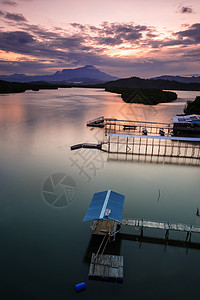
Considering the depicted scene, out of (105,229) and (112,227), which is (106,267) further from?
(112,227)

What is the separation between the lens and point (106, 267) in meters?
16.1

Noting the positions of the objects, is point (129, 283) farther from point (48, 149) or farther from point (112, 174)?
point (48, 149)

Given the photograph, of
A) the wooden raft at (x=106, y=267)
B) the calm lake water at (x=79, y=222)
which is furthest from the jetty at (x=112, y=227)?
the calm lake water at (x=79, y=222)

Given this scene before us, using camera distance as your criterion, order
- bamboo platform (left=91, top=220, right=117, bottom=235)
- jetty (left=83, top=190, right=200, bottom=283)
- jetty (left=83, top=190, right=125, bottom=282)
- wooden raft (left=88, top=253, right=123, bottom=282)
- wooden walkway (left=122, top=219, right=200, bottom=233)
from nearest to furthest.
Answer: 1. wooden raft (left=88, top=253, right=123, bottom=282)
2. jetty (left=83, top=190, right=125, bottom=282)
3. jetty (left=83, top=190, right=200, bottom=283)
4. wooden walkway (left=122, top=219, right=200, bottom=233)
5. bamboo platform (left=91, top=220, right=117, bottom=235)

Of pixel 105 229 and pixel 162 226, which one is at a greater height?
pixel 162 226

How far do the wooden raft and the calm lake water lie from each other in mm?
596

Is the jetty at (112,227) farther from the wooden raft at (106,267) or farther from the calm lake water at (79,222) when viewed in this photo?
the calm lake water at (79,222)

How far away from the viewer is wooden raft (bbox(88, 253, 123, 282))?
15648 mm

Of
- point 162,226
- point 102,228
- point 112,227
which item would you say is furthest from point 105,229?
point 162,226

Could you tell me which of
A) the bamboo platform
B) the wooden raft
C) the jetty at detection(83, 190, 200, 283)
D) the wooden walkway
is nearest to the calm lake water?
the wooden raft

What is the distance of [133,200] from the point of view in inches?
1032

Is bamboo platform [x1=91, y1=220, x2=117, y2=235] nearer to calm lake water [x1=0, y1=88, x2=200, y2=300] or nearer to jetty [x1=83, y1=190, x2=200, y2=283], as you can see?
jetty [x1=83, y1=190, x2=200, y2=283]

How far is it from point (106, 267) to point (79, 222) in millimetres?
Answer: 6716

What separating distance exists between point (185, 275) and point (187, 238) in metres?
4.22
